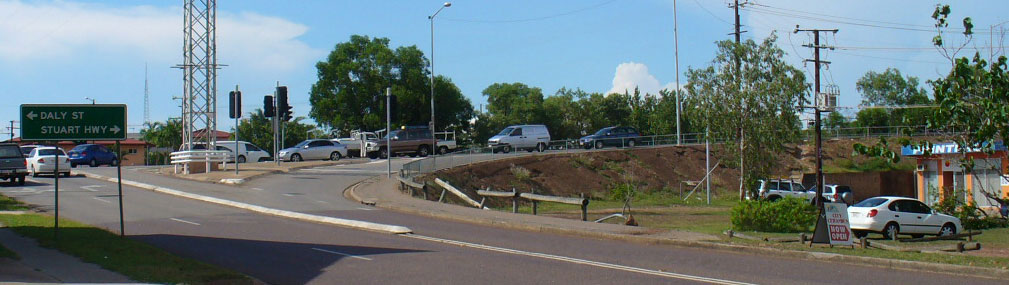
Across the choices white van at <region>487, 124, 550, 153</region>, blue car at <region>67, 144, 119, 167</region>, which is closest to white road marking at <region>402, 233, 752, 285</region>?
white van at <region>487, 124, 550, 153</region>

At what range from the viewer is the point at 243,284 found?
10.5m

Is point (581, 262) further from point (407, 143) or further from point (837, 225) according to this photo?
point (407, 143)

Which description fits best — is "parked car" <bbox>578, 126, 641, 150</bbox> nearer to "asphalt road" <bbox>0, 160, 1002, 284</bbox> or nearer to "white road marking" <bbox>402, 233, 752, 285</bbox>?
"asphalt road" <bbox>0, 160, 1002, 284</bbox>

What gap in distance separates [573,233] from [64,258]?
10078 millimetres

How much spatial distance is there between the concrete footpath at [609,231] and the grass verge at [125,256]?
844 cm

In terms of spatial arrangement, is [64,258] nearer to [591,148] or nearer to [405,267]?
[405,267]

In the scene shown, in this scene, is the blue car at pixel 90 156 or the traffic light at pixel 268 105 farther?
the blue car at pixel 90 156

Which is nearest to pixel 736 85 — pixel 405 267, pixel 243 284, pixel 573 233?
pixel 573 233

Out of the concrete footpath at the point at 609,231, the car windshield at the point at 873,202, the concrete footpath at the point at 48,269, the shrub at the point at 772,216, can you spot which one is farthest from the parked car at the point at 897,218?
the concrete footpath at the point at 48,269

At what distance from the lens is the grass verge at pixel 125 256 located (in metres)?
10.9

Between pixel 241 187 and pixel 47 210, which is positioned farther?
pixel 241 187

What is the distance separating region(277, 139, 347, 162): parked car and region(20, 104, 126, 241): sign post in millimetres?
34656

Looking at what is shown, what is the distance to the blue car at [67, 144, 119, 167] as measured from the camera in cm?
4777

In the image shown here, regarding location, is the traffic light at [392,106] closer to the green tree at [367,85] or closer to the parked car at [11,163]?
the parked car at [11,163]
